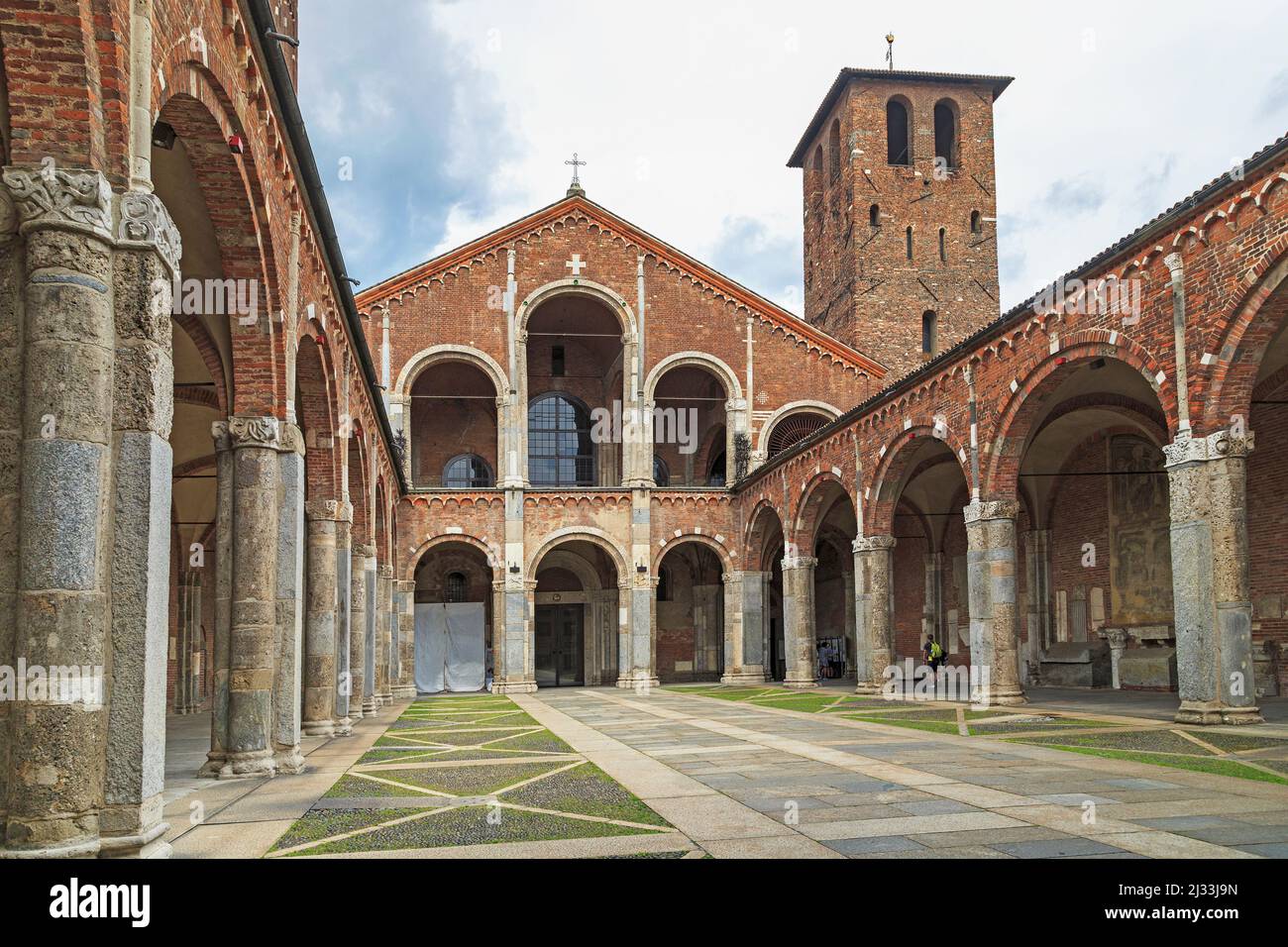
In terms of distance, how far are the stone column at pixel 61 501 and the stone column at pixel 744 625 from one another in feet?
85.7

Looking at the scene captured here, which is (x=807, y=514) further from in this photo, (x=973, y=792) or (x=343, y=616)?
(x=973, y=792)

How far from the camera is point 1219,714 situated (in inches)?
504

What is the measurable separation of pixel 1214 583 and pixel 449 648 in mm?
23392

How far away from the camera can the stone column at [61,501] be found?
18.0ft

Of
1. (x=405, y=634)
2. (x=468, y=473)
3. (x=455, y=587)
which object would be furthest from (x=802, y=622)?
(x=468, y=473)

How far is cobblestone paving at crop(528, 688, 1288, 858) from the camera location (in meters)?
6.31

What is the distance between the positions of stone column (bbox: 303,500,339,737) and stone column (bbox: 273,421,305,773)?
145 inches

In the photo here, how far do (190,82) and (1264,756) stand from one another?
416 inches

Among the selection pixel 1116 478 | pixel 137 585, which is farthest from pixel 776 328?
pixel 137 585

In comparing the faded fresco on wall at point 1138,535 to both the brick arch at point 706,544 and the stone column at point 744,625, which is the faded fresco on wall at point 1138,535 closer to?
the stone column at point 744,625

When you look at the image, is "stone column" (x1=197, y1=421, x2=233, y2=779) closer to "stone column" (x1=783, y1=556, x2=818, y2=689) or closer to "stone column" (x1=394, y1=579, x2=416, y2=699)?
"stone column" (x1=783, y1=556, x2=818, y2=689)

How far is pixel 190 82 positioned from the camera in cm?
784

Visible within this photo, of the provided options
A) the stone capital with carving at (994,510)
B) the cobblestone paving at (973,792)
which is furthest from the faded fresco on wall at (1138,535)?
the cobblestone paving at (973,792)
